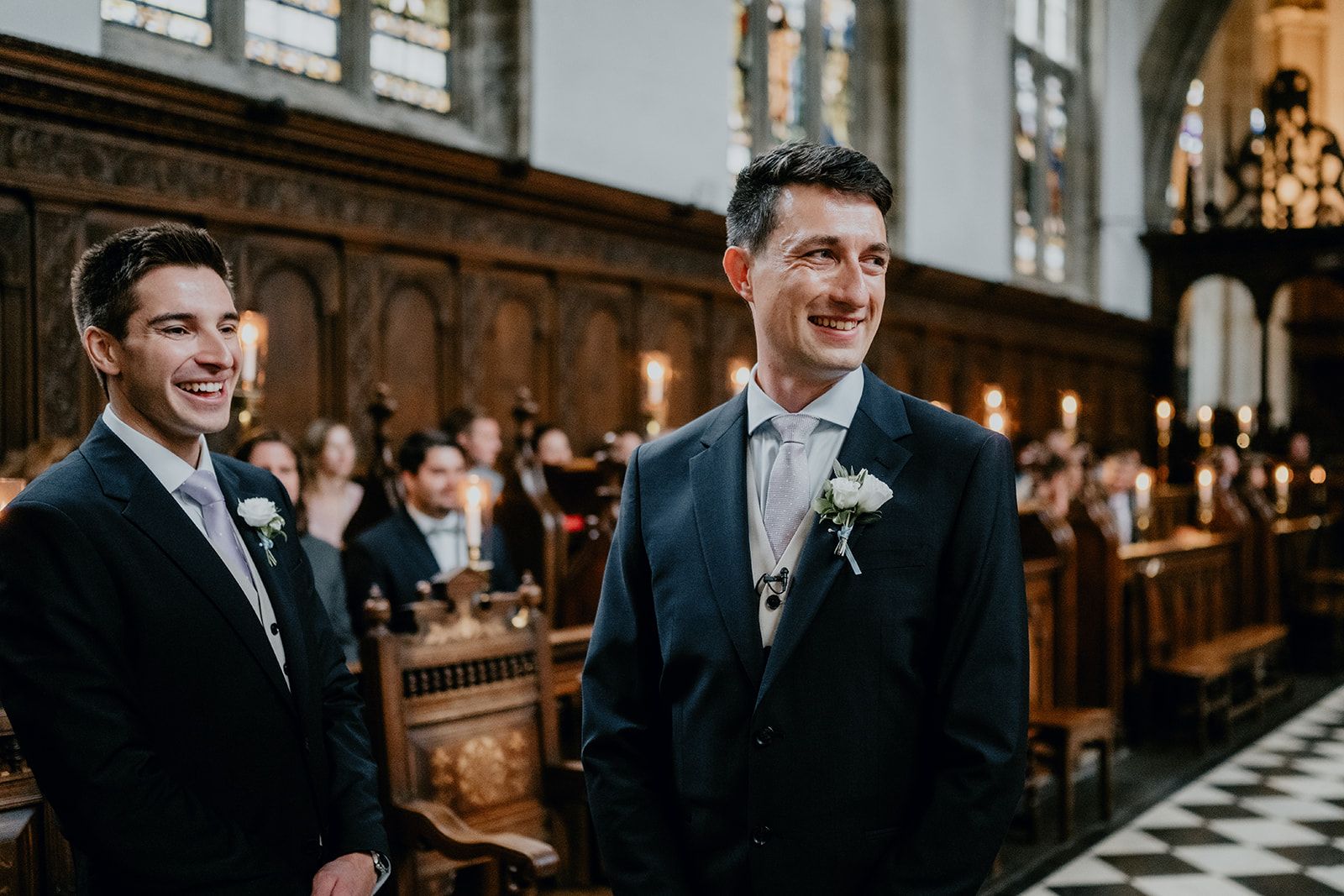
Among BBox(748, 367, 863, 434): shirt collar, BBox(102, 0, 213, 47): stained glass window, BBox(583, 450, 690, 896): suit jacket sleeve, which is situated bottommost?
BBox(583, 450, 690, 896): suit jacket sleeve

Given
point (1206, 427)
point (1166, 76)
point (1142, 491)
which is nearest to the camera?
point (1142, 491)

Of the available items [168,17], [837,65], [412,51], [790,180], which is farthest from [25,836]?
[837,65]

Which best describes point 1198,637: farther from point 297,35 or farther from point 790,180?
point 790,180

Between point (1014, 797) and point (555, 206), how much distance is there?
23.0 feet

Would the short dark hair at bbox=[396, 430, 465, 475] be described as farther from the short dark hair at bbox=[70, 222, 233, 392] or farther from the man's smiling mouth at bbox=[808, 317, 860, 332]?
the man's smiling mouth at bbox=[808, 317, 860, 332]

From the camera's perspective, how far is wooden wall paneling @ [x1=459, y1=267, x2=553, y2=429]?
7699 mm

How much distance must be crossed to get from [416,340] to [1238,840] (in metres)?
5.17

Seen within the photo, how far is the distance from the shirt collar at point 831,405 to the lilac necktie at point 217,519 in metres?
0.88

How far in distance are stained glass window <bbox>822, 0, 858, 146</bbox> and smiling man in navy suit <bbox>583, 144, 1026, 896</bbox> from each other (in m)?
10.5

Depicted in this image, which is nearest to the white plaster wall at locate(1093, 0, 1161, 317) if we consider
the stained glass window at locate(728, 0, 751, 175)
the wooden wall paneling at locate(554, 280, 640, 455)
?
the stained glass window at locate(728, 0, 751, 175)

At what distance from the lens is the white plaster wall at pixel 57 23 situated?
538 centimetres

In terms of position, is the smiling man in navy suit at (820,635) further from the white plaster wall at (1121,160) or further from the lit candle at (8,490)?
the white plaster wall at (1121,160)

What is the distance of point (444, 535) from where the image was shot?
4602mm

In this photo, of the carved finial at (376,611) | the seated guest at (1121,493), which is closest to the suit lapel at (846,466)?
the carved finial at (376,611)
